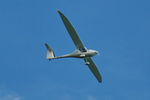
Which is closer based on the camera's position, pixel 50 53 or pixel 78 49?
pixel 78 49

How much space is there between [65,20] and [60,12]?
1705mm

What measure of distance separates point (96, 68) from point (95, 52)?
7.35 meters

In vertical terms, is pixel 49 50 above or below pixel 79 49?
above

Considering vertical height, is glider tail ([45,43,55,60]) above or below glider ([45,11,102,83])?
above

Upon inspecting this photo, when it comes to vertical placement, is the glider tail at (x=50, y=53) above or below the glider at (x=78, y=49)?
above

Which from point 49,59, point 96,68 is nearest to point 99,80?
point 96,68

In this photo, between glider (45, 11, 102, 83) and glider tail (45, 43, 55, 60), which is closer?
glider (45, 11, 102, 83)

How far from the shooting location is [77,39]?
92.3 metres

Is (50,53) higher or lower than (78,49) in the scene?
higher

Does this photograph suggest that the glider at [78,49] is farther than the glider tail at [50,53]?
No

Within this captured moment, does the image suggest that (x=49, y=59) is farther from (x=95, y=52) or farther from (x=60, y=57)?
(x=95, y=52)

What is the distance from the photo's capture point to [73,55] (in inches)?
3720

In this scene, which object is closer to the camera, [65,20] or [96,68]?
[65,20]

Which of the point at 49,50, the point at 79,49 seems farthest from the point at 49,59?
the point at 79,49
